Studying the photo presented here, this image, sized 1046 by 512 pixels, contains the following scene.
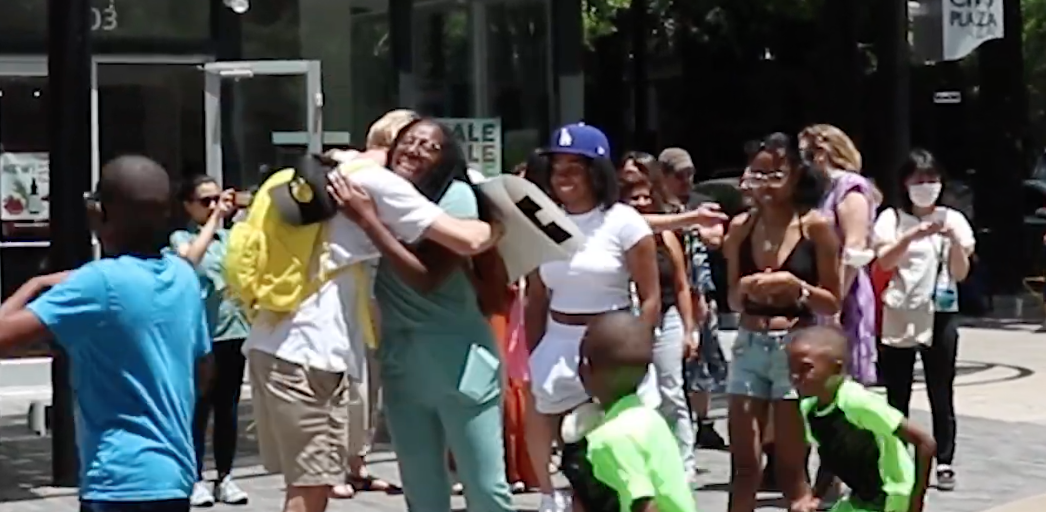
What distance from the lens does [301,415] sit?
6.64 meters

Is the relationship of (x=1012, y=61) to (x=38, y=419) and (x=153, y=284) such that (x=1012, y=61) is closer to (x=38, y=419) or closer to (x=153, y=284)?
(x=38, y=419)

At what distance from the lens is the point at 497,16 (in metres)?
15.6

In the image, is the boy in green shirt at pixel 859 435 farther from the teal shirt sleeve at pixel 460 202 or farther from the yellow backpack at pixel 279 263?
the yellow backpack at pixel 279 263

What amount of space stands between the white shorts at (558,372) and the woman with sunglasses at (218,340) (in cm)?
202

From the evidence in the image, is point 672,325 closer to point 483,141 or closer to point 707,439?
point 707,439

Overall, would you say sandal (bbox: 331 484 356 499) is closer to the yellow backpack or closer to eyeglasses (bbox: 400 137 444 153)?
the yellow backpack

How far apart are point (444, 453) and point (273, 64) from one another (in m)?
8.60

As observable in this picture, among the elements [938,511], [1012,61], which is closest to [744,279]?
[938,511]

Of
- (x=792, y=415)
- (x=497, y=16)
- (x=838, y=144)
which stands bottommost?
(x=792, y=415)

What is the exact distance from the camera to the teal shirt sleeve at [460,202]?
6249 millimetres

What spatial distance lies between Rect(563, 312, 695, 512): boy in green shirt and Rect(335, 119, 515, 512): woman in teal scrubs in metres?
1.66

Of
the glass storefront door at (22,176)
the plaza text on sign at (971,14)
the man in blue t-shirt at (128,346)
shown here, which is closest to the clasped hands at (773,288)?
the man in blue t-shirt at (128,346)

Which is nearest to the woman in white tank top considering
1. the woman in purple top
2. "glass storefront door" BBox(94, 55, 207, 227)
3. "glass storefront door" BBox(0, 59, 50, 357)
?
the woman in purple top

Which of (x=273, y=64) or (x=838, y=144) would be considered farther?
(x=273, y=64)
